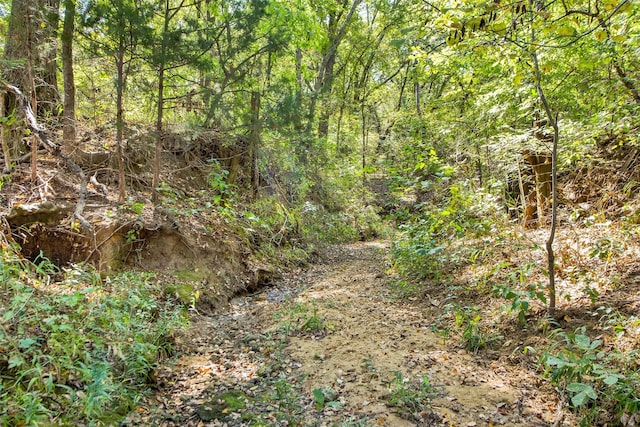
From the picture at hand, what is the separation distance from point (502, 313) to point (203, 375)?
3.45 metres

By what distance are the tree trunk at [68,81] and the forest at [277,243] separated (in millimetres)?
26

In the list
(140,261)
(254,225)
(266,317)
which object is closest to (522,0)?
(266,317)

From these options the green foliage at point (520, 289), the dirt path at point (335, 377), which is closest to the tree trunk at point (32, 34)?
the dirt path at point (335, 377)

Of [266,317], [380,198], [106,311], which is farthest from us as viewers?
[380,198]

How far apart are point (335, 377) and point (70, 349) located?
7.44 feet

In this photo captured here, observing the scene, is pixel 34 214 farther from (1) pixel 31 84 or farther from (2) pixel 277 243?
(2) pixel 277 243

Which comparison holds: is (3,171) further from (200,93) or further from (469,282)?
(469,282)

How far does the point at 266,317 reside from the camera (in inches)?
199

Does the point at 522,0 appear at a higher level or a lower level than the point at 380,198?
higher

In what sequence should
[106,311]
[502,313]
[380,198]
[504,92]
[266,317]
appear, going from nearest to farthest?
1. [106,311]
2. [502,313]
3. [266,317]
4. [504,92]
5. [380,198]

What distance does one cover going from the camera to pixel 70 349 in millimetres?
2738

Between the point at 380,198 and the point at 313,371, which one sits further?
the point at 380,198

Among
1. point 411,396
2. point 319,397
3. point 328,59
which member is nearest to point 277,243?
point 319,397

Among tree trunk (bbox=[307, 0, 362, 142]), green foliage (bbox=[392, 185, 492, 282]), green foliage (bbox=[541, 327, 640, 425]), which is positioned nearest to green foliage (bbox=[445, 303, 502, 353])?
green foliage (bbox=[541, 327, 640, 425])
